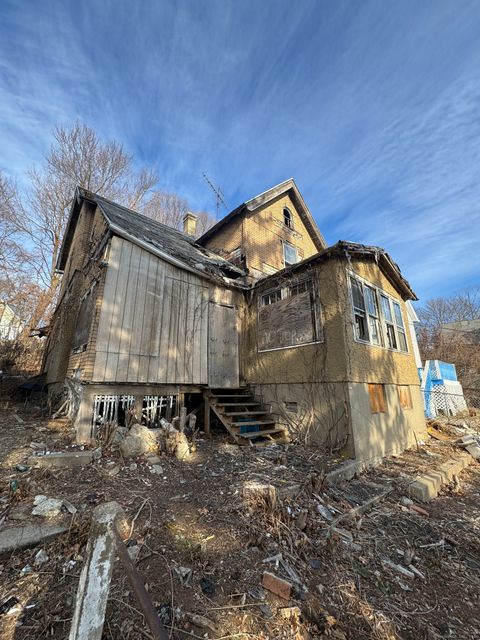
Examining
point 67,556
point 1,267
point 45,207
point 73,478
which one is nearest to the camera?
point 67,556

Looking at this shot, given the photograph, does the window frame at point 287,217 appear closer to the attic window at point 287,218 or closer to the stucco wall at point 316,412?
the attic window at point 287,218

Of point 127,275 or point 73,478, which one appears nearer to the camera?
point 73,478

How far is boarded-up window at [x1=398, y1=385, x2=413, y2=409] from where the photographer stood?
870cm

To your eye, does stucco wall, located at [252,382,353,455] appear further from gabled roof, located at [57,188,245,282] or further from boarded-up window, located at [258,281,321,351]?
gabled roof, located at [57,188,245,282]

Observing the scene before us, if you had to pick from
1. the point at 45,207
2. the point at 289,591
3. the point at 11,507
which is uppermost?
the point at 45,207

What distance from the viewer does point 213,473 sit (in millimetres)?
5098

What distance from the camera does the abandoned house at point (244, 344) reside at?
6.54 meters

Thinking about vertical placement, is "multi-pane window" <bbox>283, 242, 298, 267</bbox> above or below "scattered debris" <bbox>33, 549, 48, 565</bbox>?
above

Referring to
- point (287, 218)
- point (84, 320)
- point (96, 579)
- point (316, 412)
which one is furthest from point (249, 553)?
point (287, 218)

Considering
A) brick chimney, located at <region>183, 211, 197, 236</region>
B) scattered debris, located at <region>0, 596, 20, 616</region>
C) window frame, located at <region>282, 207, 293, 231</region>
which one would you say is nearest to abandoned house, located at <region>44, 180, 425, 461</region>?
scattered debris, located at <region>0, 596, 20, 616</region>

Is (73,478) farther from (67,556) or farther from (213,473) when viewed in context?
(213,473)

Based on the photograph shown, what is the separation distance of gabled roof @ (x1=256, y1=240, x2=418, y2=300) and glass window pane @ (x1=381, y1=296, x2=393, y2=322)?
0.92m

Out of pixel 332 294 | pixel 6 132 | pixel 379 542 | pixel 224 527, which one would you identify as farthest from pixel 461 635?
pixel 6 132

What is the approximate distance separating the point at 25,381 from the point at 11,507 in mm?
10446
